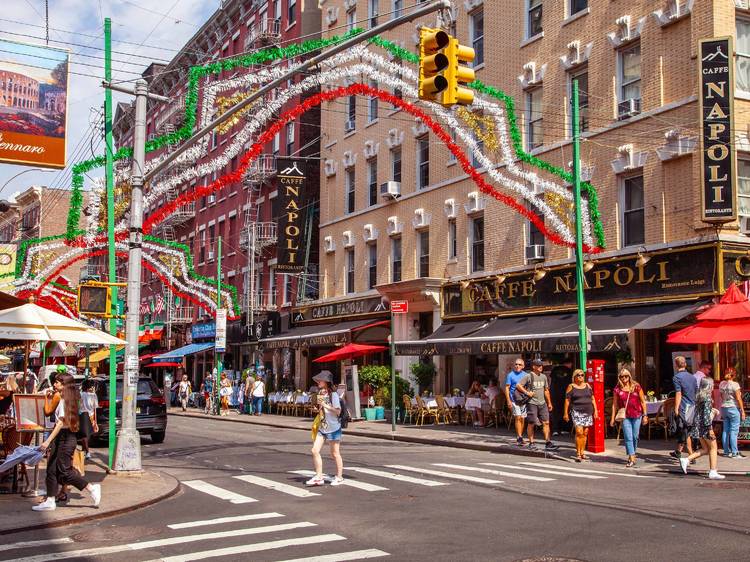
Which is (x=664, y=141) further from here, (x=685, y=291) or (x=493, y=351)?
(x=493, y=351)

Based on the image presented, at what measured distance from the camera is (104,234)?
1084 inches

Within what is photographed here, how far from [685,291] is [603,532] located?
1194cm

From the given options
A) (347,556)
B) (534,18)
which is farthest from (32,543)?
(534,18)

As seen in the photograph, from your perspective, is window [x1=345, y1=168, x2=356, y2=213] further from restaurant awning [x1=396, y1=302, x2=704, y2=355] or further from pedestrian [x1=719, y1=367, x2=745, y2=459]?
pedestrian [x1=719, y1=367, x2=745, y2=459]

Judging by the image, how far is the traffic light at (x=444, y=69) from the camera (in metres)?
10.8

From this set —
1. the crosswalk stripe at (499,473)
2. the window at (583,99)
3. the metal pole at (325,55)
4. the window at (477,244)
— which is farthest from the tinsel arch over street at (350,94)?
the crosswalk stripe at (499,473)

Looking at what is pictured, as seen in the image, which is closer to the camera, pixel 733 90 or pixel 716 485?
pixel 716 485

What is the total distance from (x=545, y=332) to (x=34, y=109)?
13.3 metres

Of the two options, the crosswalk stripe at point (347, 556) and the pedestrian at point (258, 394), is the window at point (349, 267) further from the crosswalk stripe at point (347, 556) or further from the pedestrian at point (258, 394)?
the crosswalk stripe at point (347, 556)

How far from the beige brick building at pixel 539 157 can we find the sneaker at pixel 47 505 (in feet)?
34.3

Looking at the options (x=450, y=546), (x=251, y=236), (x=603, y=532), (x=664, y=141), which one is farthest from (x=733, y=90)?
(x=251, y=236)

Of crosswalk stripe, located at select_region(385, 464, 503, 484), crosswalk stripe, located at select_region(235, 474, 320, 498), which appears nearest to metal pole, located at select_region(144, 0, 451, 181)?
crosswalk stripe, located at select_region(235, 474, 320, 498)

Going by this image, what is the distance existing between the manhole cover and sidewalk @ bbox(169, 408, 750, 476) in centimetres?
902

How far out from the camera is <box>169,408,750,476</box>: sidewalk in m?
15.1
